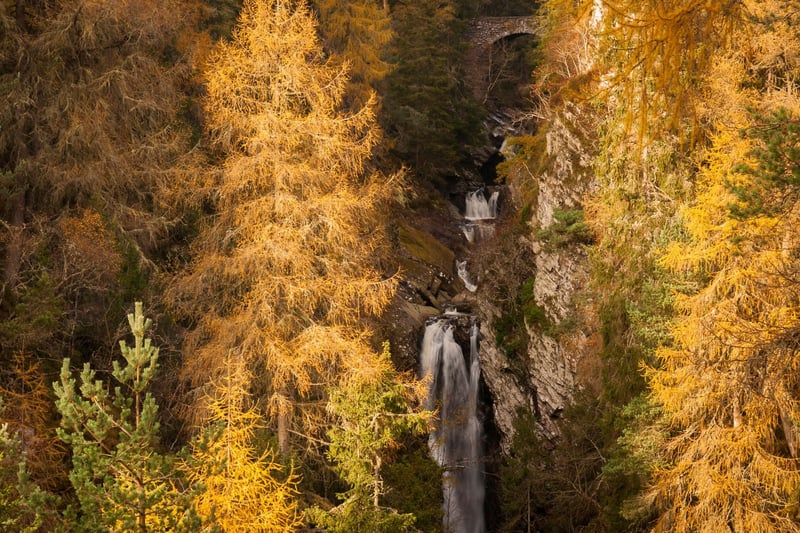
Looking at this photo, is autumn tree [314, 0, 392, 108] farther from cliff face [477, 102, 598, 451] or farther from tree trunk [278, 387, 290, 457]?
tree trunk [278, 387, 290, 457]

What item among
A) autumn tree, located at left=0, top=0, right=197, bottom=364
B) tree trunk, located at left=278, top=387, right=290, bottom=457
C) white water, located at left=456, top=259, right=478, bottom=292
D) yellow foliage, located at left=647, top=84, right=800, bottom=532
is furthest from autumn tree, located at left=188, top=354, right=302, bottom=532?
white water, located at left=456, top=259, right=478, bottom=292

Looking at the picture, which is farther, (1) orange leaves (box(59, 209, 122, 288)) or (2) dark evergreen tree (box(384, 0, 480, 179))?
(2) dark evergreen tree (box(384, 0, 480, 179))

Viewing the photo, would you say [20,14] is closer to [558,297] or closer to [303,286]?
[303,286]

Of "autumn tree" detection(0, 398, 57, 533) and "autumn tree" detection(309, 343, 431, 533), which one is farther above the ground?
"autumn tree" detection(0, 398, 57, 533)

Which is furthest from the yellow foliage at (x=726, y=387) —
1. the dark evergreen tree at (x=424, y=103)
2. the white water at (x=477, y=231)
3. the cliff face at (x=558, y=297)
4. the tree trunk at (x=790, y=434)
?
the dark evergreen tree at (x=424, y=103)

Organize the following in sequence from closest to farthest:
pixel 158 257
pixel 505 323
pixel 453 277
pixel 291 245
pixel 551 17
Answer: pixel 291 245, pixel 158 257, pixel 505 323, pixel 551 17, pixel 453 277

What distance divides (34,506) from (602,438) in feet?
37.8

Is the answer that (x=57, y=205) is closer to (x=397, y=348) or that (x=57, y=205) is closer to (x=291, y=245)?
(x=291, y=245)

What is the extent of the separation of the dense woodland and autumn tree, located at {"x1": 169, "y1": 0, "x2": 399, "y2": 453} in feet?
0.15

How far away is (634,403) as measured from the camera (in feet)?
37.6

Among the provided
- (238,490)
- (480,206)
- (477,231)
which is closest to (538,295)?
(238,490)

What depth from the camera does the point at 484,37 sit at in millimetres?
41219

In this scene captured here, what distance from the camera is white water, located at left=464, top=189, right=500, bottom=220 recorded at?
31.3 meters

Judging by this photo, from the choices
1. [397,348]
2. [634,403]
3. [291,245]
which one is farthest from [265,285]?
[397,348]
